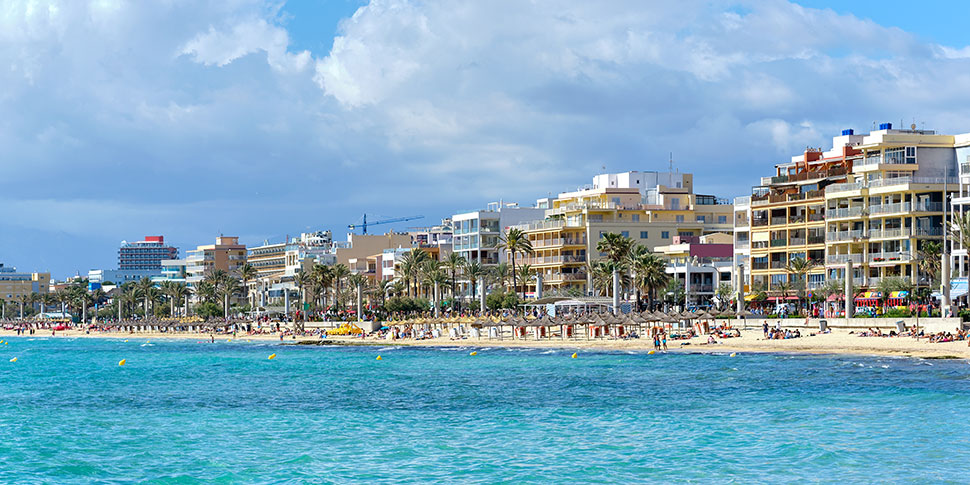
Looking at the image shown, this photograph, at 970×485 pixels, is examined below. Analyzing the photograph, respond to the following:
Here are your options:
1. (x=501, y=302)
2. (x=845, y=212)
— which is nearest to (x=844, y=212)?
(x=845, y=212)

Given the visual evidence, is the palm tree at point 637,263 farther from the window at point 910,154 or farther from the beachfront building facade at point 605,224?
the window at point 910,154

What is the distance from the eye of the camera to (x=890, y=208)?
9138 centimetres

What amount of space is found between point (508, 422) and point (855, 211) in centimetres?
5861

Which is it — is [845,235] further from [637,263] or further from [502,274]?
[502,274]

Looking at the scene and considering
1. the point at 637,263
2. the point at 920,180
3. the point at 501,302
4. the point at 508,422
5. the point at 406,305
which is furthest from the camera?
the point at 406,305

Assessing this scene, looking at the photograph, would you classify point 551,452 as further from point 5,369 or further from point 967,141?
point 967,141

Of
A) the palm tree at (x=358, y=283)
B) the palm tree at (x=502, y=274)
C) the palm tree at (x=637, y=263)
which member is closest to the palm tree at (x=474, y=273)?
the palm tree at (x=502, y=274)

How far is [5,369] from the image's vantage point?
270 ft

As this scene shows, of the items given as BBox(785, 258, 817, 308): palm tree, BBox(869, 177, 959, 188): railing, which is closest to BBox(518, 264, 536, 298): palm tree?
BBox(785, 258, 817, 308): palm tree

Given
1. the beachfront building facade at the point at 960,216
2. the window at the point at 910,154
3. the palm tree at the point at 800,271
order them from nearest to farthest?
the beachfront building facade at the point at 960,216 → the window at the point at 910,154 → the palm tree at the point at 800,271

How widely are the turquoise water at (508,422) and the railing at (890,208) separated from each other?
25.6 metres

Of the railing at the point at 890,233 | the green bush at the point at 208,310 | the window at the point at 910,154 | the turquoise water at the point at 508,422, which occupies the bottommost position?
the turquoise water at the point at 508,422

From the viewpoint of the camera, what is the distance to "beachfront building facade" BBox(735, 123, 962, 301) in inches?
3561

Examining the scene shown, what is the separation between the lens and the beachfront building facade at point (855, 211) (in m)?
90.4
